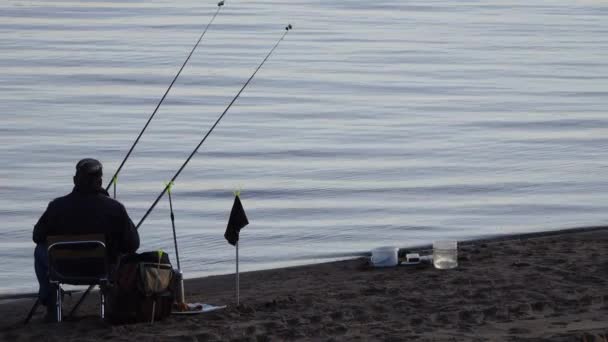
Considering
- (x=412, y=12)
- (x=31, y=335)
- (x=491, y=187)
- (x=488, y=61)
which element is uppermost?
(x=412, y=12)

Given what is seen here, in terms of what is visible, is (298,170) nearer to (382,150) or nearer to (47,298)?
(382,150)

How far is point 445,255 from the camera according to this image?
853cm

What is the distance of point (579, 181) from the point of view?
1305 cm

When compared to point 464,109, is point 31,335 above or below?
below

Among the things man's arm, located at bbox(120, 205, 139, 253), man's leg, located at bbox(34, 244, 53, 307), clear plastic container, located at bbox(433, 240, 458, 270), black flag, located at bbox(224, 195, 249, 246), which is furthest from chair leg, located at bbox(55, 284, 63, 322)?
clear plastic container, located at bbox(433, 240, 458, 270)

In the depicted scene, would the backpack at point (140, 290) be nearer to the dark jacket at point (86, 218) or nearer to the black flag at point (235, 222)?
the dark jacket at point (86, 218)

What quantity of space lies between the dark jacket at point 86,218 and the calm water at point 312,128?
2.01 m

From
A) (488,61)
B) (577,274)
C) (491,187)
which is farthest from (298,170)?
(488,61)

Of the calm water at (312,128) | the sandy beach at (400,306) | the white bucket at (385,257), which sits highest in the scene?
the calm water at (312,128)

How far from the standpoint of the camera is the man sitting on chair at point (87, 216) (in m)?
7.29

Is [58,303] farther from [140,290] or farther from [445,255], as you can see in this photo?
[445,255]

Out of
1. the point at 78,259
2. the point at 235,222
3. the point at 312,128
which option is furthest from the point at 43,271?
the point at 312,128

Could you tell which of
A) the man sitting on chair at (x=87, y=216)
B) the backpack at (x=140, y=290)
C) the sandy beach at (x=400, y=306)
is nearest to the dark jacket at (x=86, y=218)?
the man sitting on chair at (x=87, y=216)

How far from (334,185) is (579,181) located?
2.27 metres
